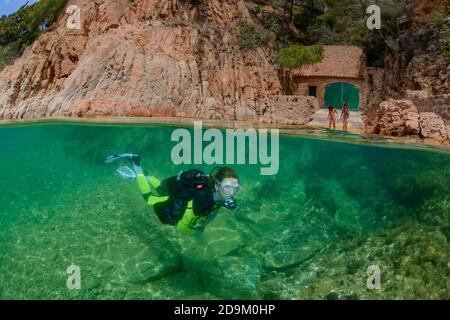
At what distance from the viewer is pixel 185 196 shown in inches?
311

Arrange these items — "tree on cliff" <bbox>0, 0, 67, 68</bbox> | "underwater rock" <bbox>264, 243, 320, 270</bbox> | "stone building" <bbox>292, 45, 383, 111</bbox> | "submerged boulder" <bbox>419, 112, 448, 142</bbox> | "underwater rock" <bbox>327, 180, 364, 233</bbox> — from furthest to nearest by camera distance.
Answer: "tree on cliff" <bbox>0, 0, 67, 68</bbox> < "stone building" <bbox>292, 45, 383, 111</bbox> < "submerged boulder" <bbox>419, 112, 448, 142</bbox> < "underwater rock" <bbox>327, 180, 364, 233</bbox> < "underwater rock" <bbox>264, 243, 320, 270</bbox>

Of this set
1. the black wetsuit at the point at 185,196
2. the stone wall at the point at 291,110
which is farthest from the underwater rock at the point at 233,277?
the stone wall at the point at 291,110

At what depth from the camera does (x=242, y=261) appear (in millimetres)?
9055

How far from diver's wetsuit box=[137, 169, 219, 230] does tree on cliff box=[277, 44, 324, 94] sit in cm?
2256

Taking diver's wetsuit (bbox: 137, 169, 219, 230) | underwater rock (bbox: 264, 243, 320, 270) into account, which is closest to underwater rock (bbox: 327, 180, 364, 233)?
underwater rock (bbox: 264, 243, 320, 270)

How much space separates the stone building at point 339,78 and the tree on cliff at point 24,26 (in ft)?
59.2

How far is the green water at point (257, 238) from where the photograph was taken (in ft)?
26.8

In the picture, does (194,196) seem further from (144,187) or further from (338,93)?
(338,93)

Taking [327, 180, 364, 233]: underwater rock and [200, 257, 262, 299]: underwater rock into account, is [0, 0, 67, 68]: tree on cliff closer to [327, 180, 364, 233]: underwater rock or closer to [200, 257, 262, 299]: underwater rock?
[327, 180, 364, 233]: underwater rock

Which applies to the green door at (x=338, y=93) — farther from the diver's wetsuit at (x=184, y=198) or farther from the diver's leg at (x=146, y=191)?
the diver's wetsuit at (x=184, y=198)

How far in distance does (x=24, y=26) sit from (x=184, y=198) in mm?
35532

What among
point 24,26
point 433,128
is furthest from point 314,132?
point 24,26

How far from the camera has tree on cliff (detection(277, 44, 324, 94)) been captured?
97.0ft
